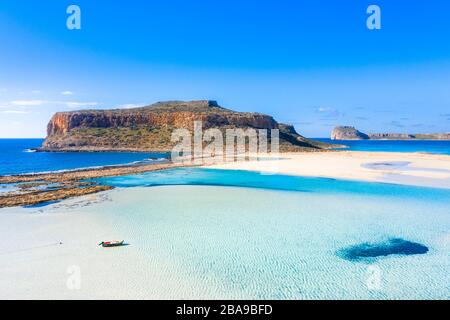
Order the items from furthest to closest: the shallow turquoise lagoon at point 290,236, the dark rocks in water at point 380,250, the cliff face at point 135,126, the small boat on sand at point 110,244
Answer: the cliff face at point 135,126, the small boat on sand at point 110,244, the dark rocks in water at point 380,250, the shallow turquoise lagoon at point 290,236

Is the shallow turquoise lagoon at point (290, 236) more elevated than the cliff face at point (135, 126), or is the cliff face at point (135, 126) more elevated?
the cliff face at point (135, 126)

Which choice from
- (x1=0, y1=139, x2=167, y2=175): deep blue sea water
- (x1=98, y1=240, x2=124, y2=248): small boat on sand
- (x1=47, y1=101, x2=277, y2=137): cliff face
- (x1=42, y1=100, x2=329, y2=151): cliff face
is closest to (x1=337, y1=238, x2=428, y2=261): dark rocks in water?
(x1=98, y1=240, x2=124, y2=248): small boat on sand

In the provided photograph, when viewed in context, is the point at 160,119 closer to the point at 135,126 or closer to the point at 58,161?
the point at 135,126

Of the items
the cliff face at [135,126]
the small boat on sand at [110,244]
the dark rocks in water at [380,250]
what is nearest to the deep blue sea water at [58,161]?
the cliff face at [135,126]

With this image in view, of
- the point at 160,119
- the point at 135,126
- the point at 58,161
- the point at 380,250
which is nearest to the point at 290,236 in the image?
the point at 380,250

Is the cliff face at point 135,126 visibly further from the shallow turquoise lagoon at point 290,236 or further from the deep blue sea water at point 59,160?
the shallow turquoise lagoon at point 290,236

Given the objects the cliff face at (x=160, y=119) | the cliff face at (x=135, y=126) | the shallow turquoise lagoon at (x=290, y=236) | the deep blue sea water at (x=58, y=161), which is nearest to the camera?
the shallow turquoise lagoon at (x=290, y=236)

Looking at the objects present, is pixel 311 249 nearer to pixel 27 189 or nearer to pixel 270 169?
pixel 27 189

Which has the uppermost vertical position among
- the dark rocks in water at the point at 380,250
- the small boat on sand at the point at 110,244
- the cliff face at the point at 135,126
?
the cliff face at the point at 135,126
